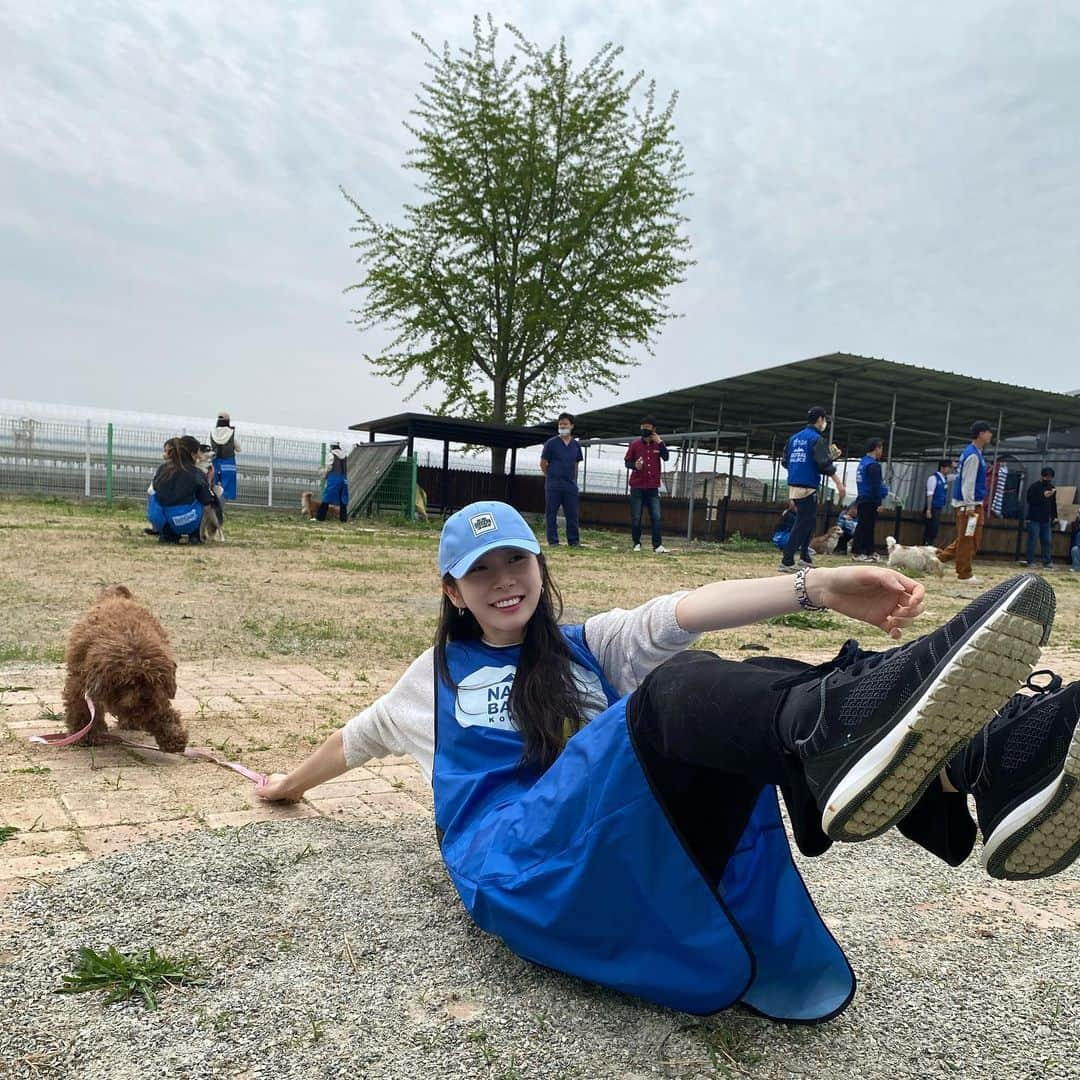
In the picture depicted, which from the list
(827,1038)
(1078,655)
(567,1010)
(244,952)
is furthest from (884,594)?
(1078,655)

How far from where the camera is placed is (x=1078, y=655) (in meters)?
6.58

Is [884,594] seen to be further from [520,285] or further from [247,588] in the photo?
[520,285]

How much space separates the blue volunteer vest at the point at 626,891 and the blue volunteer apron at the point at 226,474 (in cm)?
1364

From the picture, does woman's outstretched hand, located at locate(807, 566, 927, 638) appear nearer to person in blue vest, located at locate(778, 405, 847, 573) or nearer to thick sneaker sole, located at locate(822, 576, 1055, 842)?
thick sneaker sole, located at locate(822, 576, 1055, 842)

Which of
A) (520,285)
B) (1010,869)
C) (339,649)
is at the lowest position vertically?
(339,649)

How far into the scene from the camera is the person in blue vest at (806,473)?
A: 11.5 metres

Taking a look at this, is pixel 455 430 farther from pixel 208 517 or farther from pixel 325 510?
pixel 208 517

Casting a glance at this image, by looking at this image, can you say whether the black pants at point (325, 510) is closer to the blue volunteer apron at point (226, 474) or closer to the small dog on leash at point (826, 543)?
the blue volunteer apron at point (226, 474)

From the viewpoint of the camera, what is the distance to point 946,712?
4.43ft

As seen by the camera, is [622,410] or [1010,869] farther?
[622,410]

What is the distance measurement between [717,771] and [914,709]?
0.39 m

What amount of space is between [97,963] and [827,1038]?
1.46m

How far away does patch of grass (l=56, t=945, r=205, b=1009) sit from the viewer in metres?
1.74

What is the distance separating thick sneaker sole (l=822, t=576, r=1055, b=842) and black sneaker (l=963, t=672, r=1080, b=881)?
0.55 ft
